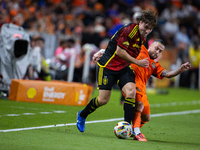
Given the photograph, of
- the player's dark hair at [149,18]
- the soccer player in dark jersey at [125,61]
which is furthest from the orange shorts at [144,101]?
the player's dark hair at [149,18]

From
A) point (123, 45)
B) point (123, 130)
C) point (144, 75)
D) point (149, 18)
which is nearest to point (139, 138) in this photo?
point (123, 130)

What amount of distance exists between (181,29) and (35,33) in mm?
12303

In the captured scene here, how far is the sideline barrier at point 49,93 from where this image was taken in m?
9.47

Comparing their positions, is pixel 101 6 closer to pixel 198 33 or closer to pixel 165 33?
pixel 165 33

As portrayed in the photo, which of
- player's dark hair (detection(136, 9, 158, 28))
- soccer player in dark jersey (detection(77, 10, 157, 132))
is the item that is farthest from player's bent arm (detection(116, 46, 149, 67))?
player's dark hair (detection(136, 9, 158, 28))

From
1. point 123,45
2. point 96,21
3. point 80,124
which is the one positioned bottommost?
point 80,124

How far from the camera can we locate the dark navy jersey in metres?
5.37

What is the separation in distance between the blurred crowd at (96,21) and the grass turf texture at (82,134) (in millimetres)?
3592

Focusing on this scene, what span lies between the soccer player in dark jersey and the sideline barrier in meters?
3.58

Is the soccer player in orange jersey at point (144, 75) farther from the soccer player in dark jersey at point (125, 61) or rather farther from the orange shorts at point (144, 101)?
the soccer player in dark jersey at point (125, 61)

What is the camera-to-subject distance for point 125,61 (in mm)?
5715

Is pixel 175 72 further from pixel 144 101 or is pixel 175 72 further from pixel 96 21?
pixel 96 21

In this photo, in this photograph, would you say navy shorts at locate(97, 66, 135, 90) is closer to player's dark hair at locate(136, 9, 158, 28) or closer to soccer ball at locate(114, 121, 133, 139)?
soccer ball at locate(114, 121, 133, 139)

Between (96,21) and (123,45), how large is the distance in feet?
43.6
